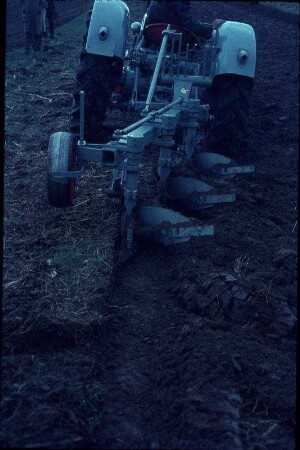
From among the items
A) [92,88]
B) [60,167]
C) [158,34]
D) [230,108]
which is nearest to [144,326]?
[60,167]

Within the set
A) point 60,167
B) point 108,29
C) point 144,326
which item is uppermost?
point 108,29

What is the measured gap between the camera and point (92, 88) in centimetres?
549

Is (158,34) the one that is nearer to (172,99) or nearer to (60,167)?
(172,99)

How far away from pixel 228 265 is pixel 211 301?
23.1 inches

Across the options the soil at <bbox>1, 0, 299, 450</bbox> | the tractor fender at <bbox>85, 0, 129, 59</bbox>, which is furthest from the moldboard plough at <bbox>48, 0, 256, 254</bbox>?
the soil at <bbox>1, 0, 299, 450</bbox>

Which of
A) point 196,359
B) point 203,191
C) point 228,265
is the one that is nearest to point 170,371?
point 196,359

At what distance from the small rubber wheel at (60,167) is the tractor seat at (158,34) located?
A: 2156mm

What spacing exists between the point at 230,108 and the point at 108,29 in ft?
4.69

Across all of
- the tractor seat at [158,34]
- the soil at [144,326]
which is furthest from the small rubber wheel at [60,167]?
the tractor seat at [158,34]

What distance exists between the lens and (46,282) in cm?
354

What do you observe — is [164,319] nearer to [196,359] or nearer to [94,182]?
[196,359]

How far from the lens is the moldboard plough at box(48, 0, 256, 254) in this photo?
438cm

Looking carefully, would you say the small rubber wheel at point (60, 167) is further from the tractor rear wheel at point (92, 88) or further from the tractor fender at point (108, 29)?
the tractor fender at point (108, 29)

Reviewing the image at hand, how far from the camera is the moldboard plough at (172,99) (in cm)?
438
